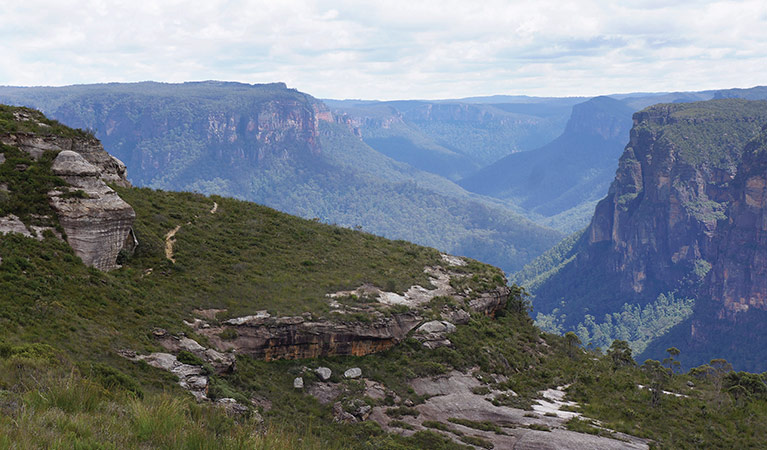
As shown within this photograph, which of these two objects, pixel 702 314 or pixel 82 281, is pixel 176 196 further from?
pixel 702 314

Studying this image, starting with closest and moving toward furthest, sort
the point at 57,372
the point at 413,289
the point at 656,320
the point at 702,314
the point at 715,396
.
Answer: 1. the point at 57,372
2. the point at 715,396
3. the point at 413,289
4. the point at 702,314
5. the point at 656,320

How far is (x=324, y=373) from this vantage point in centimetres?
2683

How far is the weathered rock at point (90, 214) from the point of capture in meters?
26.1

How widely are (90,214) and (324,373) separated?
1354 cm

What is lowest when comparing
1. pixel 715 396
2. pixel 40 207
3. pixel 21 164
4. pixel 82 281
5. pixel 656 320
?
pixel 656 320

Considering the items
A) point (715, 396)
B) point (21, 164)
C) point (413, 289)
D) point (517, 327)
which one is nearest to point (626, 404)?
point (715, 396)

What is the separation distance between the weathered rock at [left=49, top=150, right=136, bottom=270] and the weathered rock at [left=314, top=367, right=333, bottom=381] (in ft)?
37.5

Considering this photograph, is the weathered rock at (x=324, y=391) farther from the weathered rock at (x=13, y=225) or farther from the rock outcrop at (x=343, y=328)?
the weathered rock at (x=13, y=225)

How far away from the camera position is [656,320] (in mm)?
196750

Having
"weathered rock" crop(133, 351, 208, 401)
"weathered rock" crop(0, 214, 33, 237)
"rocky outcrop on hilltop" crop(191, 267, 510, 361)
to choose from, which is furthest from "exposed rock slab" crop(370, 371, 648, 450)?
"weathered rock" crop(0, 214, 33, 237)

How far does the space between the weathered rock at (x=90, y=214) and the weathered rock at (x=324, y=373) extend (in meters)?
11.4

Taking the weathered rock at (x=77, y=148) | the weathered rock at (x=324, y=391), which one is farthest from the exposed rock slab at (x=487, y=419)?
the weathered rock at (x=77, y=148)

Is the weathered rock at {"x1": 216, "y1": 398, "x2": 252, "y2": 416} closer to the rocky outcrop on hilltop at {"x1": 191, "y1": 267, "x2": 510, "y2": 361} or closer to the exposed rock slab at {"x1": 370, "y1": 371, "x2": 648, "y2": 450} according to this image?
the rocky outcrop on hilltop at {"x1": 191, "y1": 267, "x2": 510, "y2": 361}

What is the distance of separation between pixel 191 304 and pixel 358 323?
8.59 m
